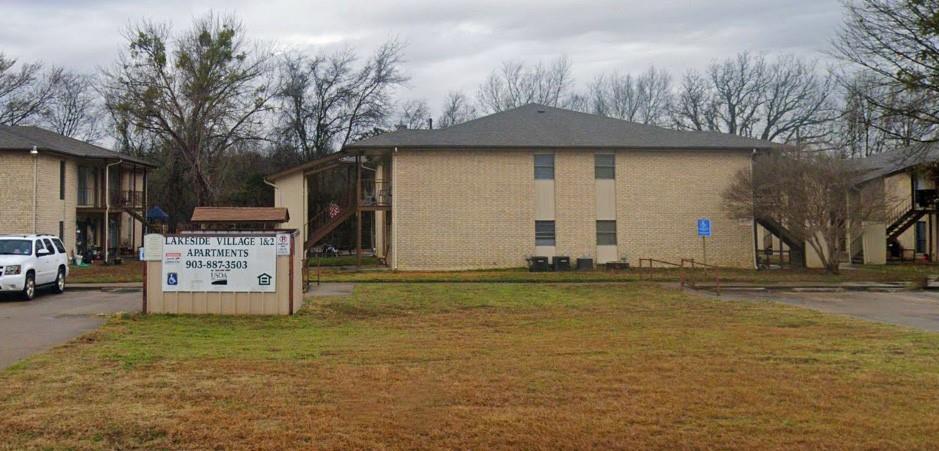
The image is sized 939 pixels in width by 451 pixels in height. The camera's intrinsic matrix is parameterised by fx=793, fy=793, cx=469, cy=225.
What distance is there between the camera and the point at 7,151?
35906mm

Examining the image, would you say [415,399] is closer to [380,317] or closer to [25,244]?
[380,317]

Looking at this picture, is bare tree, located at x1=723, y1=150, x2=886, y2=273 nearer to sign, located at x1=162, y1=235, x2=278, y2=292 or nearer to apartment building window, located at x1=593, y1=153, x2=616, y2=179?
apartment building window, located at x1=593, y1=153, x2=616, y2=179

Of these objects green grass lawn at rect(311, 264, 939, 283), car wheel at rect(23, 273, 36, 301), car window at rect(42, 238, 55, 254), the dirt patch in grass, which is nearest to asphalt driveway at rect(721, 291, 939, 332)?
green grass lawn at rect(311, 264, 939, 283)

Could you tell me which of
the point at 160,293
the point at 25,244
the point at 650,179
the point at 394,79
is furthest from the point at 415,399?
the point at 394,79

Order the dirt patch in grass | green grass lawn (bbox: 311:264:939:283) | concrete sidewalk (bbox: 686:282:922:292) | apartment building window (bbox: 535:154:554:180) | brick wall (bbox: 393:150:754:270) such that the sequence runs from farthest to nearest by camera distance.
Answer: apartment building window (bbox: 535:154:554:180), brick wall (bbox: 393:150:754:270), green grass lawn (bbox: 311:264:939:283), the dirt patch in grass, concrete sidewalk (bbox: 686:282:922:292)

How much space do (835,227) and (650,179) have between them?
8063 mm

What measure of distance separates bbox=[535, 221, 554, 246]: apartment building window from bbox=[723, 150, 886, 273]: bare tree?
8612 millimetres

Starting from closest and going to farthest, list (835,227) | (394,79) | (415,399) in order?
(415,399) → (835,227) → (394,79)

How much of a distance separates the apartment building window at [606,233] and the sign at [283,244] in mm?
21142

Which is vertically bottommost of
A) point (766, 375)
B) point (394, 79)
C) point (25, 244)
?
point (766, 375)

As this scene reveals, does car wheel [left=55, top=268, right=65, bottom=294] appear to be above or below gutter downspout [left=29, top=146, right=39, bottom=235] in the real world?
below

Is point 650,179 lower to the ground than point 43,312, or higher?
higher

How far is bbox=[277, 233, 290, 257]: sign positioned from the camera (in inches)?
661

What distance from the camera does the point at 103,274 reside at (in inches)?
1253
